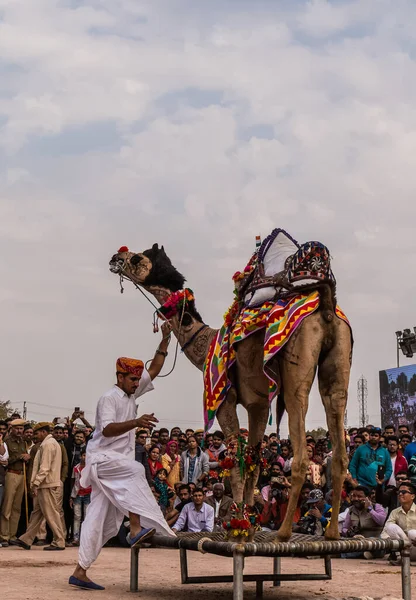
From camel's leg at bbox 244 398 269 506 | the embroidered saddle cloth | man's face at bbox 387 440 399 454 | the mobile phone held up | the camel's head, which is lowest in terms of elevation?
the mobile phone held up

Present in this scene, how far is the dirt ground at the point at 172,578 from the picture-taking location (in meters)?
8.15

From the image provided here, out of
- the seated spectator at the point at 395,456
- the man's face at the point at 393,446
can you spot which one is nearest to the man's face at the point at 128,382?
the seated spectator at the point at 395,456

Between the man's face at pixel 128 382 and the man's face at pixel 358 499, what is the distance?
5.27 m

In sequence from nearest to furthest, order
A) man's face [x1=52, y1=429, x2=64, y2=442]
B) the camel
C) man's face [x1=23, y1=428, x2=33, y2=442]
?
1. the camel
2. man's face [x1=23, y1=428, x2=33, y2=442]
3. man's face [x1=52, y1=429, x2=64, y2=442]

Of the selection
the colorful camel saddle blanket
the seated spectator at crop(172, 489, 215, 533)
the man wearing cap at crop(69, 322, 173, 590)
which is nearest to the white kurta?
the man wearing cap at crop(69, 322, 173, 590)

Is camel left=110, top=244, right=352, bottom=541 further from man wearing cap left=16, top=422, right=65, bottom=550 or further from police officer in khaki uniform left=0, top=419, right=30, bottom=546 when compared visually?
police officer in khaki uniform left=0, top=419, right=30, bottom=546

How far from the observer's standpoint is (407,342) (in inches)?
1640

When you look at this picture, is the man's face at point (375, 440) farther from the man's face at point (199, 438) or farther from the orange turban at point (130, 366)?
the orange turban at point (130, 366)

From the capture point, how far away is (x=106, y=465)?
8.38m

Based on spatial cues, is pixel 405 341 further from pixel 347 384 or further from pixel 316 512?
pixel 347 384

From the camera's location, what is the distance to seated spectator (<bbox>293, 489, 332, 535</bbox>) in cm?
1287

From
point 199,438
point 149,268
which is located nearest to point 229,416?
point 149,268

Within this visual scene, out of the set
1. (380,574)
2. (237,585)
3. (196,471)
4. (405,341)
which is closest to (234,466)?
(237,585)

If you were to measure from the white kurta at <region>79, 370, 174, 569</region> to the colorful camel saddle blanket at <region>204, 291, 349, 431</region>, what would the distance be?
0.85 meters
